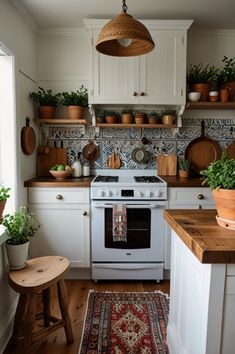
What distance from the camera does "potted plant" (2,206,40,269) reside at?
5.57ft

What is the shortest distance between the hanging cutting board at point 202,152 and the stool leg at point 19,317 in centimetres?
215

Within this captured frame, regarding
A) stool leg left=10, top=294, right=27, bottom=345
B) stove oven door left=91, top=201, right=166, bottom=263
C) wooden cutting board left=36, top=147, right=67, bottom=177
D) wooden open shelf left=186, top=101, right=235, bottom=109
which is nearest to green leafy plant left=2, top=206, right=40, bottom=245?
stool leg left=10, top=294, right=27, bottom=345

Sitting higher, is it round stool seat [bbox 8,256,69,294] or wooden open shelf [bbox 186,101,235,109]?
wooden open shelf [bbox 186,101,235,109]

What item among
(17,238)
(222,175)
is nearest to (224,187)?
(222,175)

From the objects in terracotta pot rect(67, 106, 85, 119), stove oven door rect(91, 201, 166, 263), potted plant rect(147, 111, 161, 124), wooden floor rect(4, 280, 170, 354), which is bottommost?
wooden floor rect(4, 280, 170, 354)

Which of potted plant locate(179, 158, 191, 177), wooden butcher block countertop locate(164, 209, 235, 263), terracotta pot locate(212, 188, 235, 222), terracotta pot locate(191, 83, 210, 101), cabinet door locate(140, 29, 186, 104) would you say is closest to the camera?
wooden butcher block countertop locate(164, 209, 235, 263)

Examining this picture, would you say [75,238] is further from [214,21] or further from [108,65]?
[214,21]

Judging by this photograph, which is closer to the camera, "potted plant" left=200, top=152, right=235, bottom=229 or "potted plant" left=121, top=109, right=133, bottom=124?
"potted plant" left=200, top=152, right=235, bottom=229

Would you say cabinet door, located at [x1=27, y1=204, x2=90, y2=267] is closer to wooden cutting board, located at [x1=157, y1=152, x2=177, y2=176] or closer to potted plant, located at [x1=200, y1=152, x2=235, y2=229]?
wooden cutting board, located at [x1=157, y1=152, x2=177, y2=176]

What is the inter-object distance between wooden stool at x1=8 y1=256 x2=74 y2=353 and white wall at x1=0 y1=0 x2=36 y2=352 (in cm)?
13

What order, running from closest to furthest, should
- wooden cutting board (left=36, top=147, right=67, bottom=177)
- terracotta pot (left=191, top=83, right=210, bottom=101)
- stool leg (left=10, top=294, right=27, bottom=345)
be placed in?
stool leg (left=10, top=294, right=27, bottom=345) < terracotta pot (left=191, top=83, right=210, bottom=101) < wooden cutting board (left=36, top=147, right=67, bottom=177)

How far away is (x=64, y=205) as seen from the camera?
248cm

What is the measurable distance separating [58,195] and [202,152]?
1670mm

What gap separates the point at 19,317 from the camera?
164 cm
